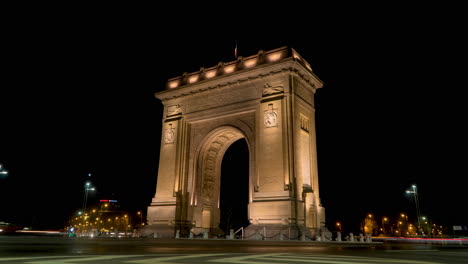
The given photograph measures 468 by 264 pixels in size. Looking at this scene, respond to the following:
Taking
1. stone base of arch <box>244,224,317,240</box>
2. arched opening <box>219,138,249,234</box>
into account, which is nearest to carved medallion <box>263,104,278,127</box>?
stone base of arch <box>244,224,317,240</box>

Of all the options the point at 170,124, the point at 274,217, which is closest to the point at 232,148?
the point at 170,124

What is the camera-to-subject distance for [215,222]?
119ft

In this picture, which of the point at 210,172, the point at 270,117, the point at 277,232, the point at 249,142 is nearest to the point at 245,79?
the point at 270,117

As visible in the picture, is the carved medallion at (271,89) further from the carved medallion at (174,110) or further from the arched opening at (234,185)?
the arched opening at (234,185)

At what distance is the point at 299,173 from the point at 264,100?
7.47 meters

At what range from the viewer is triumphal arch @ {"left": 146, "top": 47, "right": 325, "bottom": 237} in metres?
28.8

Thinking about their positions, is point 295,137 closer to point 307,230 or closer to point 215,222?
point 307,230

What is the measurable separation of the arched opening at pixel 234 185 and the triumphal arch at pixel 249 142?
1372cm

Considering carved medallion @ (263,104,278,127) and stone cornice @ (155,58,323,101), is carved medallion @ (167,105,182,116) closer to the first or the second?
stone cornice @ (155,58,323,101)

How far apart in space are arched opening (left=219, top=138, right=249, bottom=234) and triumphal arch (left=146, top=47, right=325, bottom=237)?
1372 centimetres

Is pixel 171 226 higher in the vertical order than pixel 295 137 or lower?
lower

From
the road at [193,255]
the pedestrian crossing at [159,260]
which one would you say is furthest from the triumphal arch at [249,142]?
the pedestrian crossing at [159,260]

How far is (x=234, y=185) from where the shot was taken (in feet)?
173

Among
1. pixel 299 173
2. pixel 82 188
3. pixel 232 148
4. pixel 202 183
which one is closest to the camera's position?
pixel 299 173
